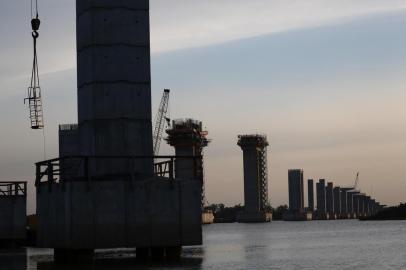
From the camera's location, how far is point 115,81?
51500 mm

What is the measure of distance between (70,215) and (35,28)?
17670mm

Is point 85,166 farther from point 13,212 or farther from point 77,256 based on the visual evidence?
point 13,212

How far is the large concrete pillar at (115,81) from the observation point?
51250 mm

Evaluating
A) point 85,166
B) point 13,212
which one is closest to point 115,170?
point 85,166

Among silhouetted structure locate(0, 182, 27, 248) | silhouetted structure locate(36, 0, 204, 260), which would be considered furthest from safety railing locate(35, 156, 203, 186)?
silhouetted structure locate(0, 182, 27, 248)

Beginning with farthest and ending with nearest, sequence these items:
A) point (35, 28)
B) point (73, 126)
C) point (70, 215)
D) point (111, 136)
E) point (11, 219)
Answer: point (73, 126)
point (11, 219)
point (35, 28)
point (111, 136)
point (70, 215)

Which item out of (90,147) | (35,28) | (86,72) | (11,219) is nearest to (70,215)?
(90,147)

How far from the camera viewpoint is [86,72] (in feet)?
171

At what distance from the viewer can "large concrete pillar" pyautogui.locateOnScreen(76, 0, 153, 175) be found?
51.2 m

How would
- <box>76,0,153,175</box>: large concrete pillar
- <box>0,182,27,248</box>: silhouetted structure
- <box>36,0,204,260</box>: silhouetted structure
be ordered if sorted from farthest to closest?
1. <box>0,182,27,248</box>: silhouetted structure
2. <box>76,0,153,175</box>: large concrete pillar
3. <box>36,0,204,260</box>: silhouetted structure

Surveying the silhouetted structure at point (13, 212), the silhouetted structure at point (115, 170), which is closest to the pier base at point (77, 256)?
the silhouetted structure at point (115, 170)

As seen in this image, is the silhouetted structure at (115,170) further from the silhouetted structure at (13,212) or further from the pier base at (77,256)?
the silhouetted structure at (13,212)

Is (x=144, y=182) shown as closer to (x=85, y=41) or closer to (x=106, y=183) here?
(x=106, y=183)

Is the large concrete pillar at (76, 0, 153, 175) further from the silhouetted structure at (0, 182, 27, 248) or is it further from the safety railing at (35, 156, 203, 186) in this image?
the silhouetted structure at (0, 182, 27, 248)
